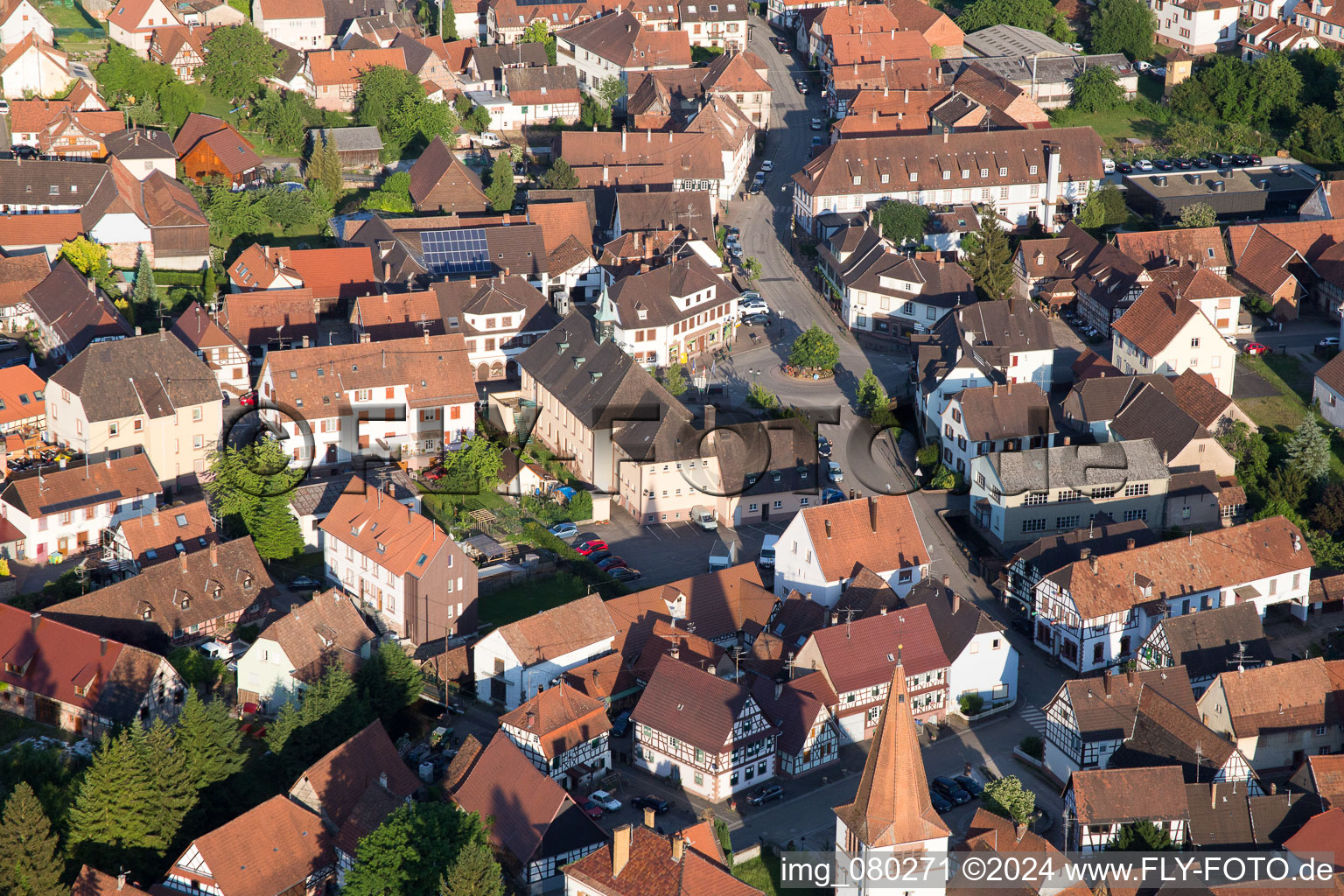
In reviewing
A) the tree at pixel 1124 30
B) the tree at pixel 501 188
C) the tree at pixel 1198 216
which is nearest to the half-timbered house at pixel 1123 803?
the tree at pixel 1198 216

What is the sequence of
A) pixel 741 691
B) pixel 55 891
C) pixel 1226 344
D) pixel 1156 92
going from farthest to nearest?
pixel 1156 92, pixel 1226 344, pixel 741 691, pixel 55 891

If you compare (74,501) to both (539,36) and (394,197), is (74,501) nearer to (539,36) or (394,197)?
(394,197)

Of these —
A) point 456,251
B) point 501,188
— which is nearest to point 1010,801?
point 456,251

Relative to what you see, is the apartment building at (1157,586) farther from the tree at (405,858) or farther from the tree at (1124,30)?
the tree at (1124,30)

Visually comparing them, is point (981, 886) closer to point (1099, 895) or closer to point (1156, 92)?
point (1099, 895)

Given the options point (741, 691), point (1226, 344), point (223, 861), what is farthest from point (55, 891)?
point (1226, 344)

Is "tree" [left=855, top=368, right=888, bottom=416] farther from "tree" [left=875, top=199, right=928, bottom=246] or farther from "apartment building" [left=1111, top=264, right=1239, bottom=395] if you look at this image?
"tree" [left=875, top=199, right=928, bottom=246]

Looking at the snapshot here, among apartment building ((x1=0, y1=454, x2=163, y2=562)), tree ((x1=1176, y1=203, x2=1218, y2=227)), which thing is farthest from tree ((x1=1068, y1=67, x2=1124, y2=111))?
apartment building ((x1=0, y1=454, x2=163, y2=562))
